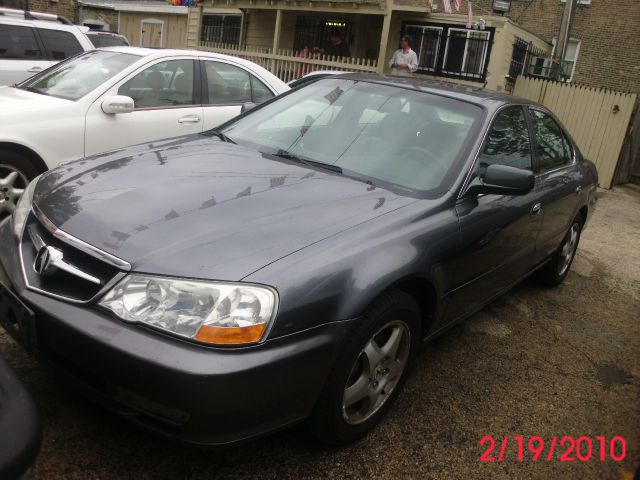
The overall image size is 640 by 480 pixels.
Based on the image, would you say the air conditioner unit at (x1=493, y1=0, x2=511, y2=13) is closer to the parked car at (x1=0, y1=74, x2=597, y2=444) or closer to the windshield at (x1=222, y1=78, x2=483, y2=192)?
the parked car at (x1=0, y1=74, x2=597, y2=444)

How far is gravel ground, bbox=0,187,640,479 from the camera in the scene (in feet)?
7.61

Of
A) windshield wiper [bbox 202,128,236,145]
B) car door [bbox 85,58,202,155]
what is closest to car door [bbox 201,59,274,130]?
car door [bbox 85,58,202,155]

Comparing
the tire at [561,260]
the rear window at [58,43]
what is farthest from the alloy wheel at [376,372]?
the rear window at [58,43]

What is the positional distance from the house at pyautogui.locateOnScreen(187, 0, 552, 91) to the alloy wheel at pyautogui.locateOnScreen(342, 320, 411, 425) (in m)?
12.0

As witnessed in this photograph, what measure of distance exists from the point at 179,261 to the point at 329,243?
23.2 inches

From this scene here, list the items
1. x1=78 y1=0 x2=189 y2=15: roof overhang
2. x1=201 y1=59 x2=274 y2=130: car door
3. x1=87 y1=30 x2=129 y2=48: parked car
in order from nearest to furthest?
x1=201 y1=59 x2=274 y2=130: car door
x1=87 y1=30 x2=129 y2=48: parked car
x1=78 y1=0 x2=189 y2=15: roof overhang

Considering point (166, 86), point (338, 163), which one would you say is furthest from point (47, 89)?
point (338, 163)

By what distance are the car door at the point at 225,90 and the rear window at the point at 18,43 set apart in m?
3.60

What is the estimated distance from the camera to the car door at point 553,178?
3.99 m

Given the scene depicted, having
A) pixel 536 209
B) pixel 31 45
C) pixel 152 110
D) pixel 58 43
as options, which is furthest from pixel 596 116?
pixel 31 45

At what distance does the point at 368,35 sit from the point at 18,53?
12757mm

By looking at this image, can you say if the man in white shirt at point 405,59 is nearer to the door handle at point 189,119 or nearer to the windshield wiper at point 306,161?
the door handle at point 189,119

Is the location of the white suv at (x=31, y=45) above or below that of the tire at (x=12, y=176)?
above
